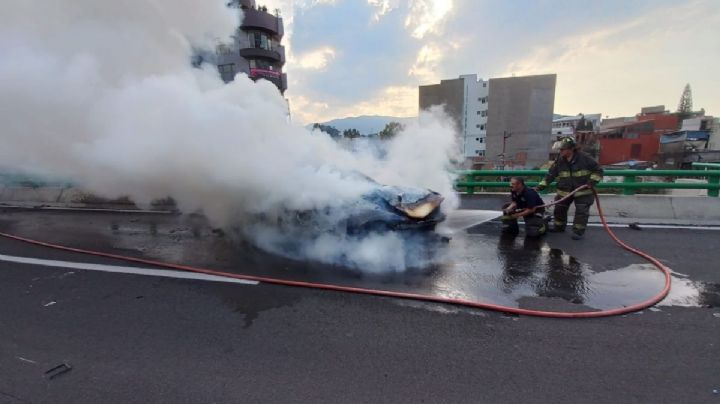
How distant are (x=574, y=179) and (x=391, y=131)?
3.73 metres

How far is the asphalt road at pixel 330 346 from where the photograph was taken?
2375 mm

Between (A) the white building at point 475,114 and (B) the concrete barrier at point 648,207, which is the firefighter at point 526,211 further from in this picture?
(A) the white building at point 475,114

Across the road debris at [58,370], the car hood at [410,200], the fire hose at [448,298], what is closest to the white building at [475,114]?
the car hood at [410,200]

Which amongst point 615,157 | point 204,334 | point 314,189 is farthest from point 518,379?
point 615,157

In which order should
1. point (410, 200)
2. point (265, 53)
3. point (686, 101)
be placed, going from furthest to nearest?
point (686, 101) → point (265, 53) → point (410, 200)

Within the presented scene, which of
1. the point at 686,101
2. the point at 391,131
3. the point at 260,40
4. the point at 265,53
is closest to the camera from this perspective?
the point at 391,131

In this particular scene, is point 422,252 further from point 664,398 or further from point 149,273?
point 149,273

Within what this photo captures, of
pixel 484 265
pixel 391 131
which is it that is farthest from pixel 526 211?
pixel 391 131

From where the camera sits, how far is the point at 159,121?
5.39 m

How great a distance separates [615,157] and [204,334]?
189 feet

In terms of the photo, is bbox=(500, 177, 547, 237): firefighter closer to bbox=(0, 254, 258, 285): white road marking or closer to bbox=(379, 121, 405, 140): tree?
bbox=(379, 121, 405, 140): tree

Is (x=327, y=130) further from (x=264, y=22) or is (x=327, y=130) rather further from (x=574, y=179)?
(x=264, y=22)

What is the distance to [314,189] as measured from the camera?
16.2ft

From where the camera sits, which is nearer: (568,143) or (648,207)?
(568,143)
